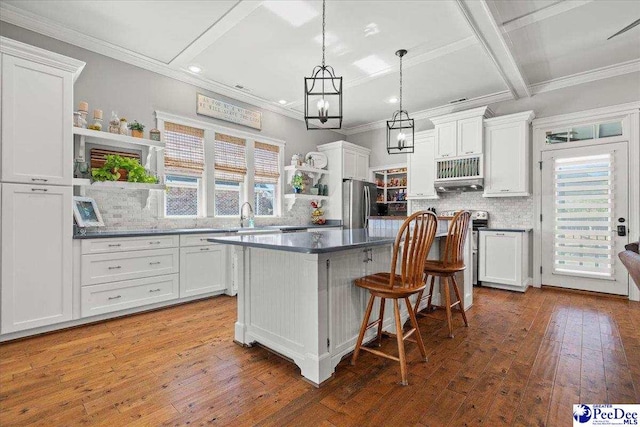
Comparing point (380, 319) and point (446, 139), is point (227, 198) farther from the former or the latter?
point (446, 139)

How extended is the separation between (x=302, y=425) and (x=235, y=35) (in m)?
3.66

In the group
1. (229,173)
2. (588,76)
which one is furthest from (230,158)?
(588,76)

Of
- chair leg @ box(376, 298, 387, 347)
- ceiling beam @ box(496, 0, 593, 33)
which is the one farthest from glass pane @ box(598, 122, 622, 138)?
chair leg @ box(376, 298, 387, 347)

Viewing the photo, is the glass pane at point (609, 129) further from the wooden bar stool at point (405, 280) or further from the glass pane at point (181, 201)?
the glass pane at point (181, 201)

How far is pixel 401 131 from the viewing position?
13.1 feet

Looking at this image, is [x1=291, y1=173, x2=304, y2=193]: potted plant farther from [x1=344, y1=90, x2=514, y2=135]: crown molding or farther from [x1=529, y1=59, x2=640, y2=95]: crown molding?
[x1=529, y1=59, x2=640, y2=95]: crown molding

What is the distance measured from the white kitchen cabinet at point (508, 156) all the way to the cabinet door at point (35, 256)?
5498 mm

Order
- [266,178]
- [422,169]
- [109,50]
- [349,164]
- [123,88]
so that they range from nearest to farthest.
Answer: [109,50]
[123,88]
[266,178]
[422,169]
[349,164]

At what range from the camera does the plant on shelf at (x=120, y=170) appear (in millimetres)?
3381

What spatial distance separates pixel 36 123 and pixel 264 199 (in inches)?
126

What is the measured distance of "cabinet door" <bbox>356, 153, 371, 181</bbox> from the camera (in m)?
6.50

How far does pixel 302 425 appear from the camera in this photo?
161cm

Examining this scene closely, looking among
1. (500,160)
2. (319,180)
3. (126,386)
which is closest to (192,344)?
(126,386)

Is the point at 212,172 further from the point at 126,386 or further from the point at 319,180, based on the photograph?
the point at 126,386
